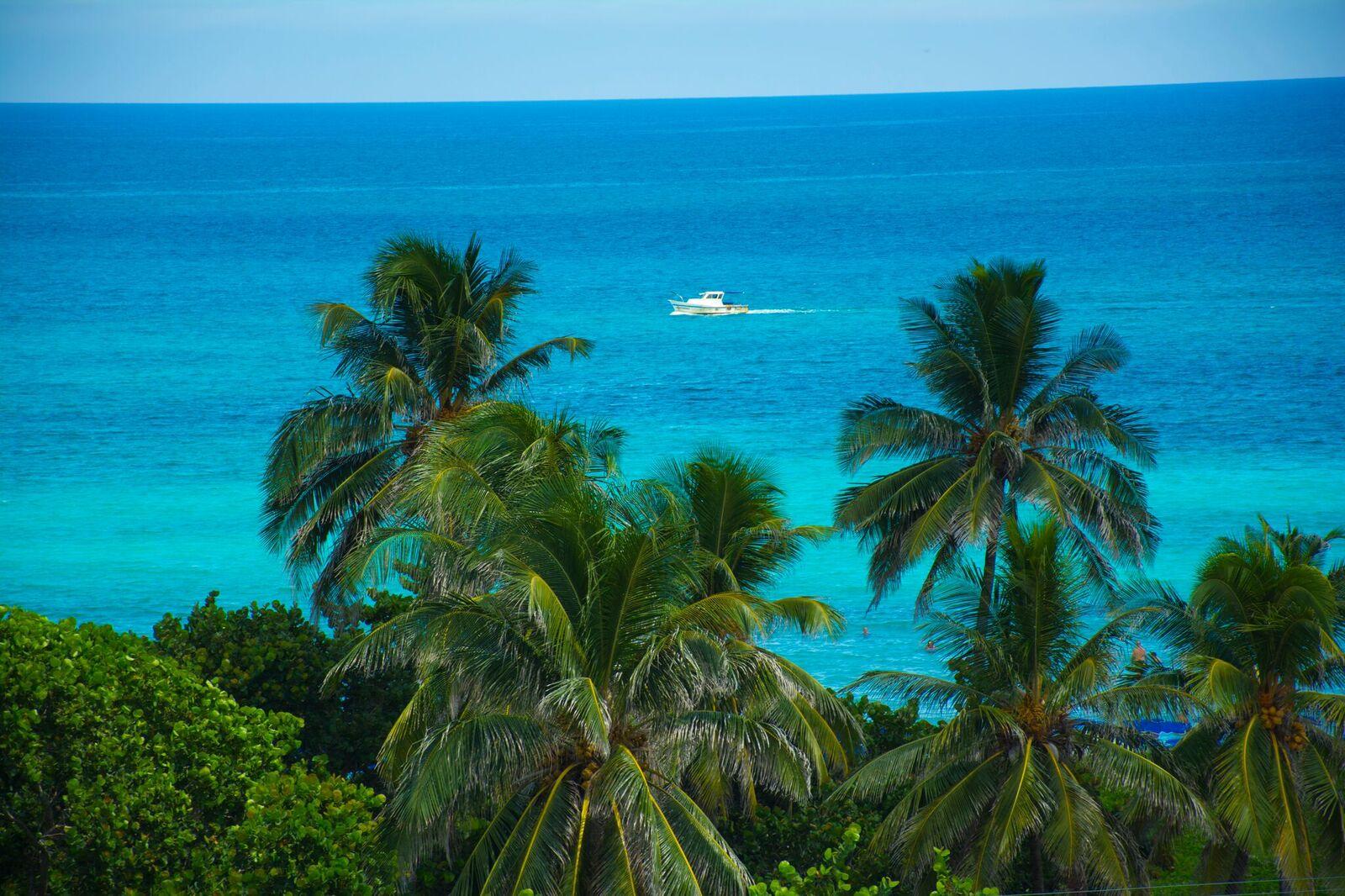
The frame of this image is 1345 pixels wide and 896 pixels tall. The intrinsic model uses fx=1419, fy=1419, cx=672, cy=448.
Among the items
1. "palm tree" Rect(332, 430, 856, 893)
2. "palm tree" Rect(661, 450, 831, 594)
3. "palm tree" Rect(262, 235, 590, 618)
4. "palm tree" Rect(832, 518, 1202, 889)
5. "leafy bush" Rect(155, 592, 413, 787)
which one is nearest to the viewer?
"palm tree" Rect(332, 430, 856, 893)

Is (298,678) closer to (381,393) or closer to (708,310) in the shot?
(381,393)

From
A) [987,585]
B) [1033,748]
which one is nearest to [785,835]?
[1033,748]

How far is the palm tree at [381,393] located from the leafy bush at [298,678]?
1470 millimetres

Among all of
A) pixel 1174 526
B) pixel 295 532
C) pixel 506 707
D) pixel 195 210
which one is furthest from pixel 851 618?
pixel 195 210

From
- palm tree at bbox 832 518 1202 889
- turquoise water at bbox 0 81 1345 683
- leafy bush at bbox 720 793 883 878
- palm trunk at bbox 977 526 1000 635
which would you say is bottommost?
leafy bush at bbox 720 793 883 878

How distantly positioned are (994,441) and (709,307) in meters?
57.3

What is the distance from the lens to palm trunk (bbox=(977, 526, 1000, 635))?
51.4ft

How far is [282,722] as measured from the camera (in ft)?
44.6

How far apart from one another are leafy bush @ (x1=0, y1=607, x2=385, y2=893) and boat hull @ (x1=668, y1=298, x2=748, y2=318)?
6419 cm

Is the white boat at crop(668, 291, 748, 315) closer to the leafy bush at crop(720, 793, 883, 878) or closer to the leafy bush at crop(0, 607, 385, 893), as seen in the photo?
the leafy bush at crop(720, 793, 883, 878)

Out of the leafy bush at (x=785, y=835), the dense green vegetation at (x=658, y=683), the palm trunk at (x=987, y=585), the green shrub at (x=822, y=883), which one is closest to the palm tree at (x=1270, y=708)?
the dense green vegetation at (x=658, y=683)

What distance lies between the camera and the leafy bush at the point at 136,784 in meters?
11.6

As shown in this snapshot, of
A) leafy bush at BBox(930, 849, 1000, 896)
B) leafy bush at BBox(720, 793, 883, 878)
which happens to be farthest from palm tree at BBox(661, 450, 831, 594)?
leafy bush at BBox(930, 849, 1000, 896)

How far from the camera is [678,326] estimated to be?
74500 mm
